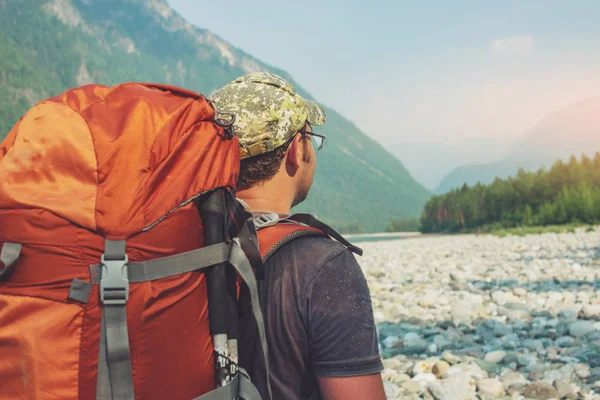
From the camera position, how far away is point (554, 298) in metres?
7.54

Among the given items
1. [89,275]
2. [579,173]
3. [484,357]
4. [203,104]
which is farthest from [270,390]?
[579,173]

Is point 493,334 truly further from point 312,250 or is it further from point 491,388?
point 312,250

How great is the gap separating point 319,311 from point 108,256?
624 mm

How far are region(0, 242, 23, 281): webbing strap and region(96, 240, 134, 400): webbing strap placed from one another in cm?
21

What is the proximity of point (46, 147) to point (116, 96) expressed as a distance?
0.78 feet

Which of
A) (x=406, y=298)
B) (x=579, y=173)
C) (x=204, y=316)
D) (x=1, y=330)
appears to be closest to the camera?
(x=1, y=330)

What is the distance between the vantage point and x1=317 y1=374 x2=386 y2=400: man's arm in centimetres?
162

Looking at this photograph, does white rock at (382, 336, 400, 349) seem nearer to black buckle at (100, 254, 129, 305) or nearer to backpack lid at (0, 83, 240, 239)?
backpack lid at (0, 83, 240, 239)

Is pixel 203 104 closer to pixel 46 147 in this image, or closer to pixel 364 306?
pixel 46 147

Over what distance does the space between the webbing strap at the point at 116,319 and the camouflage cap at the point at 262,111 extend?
62 centimetres

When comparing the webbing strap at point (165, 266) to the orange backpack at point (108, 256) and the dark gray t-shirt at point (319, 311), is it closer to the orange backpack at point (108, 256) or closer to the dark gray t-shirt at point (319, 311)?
the orange backpack at point (108, 256)

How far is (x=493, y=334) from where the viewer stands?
19.7 ft

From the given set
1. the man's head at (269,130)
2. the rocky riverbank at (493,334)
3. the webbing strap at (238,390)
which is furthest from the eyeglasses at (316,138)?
the rocky riverbank at (493,334)

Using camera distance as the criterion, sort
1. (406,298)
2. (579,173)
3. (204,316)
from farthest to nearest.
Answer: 1. (579,173)
2. (406,298)
3. (204,316)
